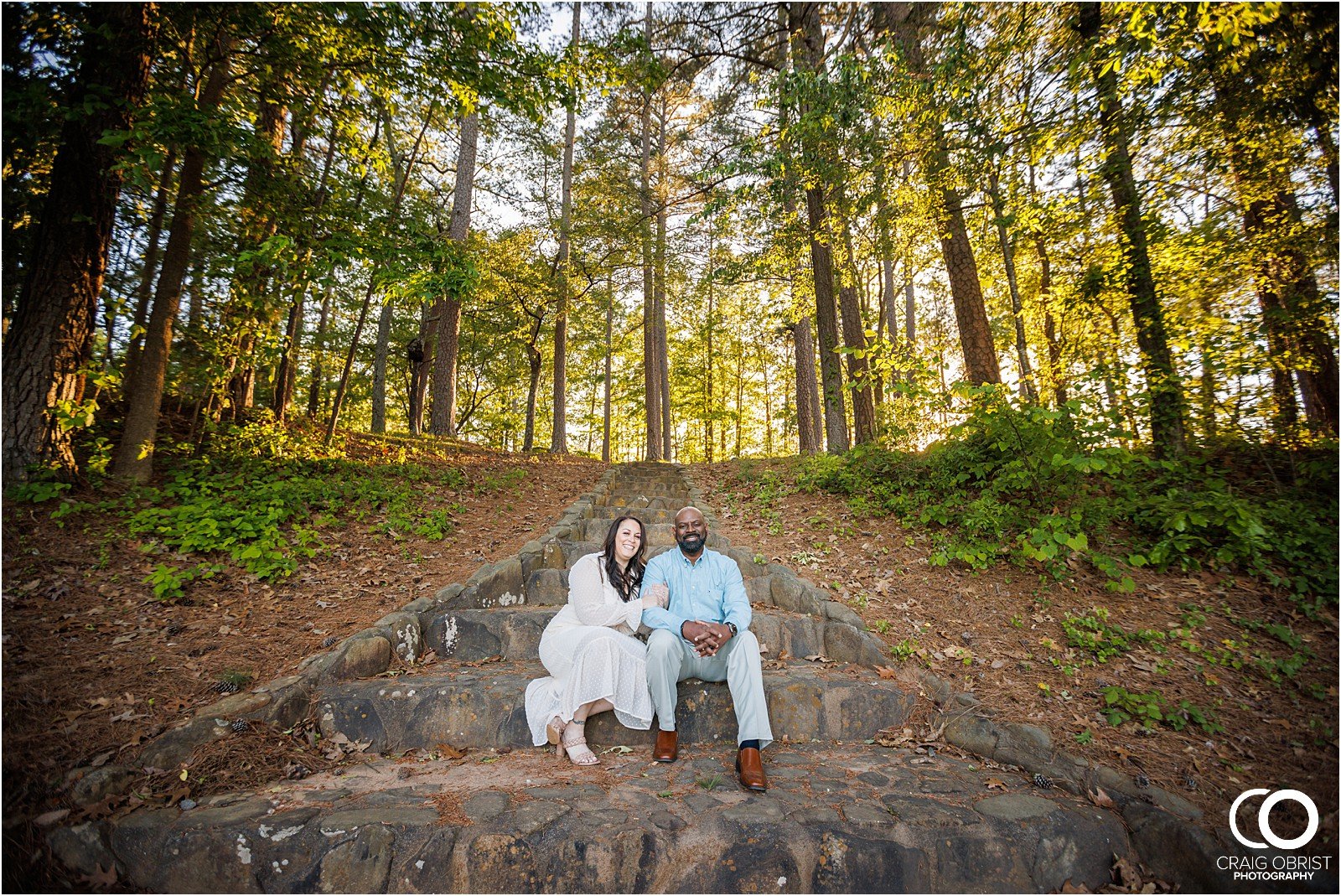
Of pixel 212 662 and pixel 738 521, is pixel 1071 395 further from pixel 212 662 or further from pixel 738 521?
pixel 212 662

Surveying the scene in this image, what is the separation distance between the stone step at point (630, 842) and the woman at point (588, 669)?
0.47 m

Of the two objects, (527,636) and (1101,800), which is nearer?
(1101,800)

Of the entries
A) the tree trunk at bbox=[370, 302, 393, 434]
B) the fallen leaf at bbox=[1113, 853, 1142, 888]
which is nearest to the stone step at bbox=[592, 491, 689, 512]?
the fallen leaf at bbox=[1113, 853, 1142, 888]

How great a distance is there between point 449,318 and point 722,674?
11182 mm

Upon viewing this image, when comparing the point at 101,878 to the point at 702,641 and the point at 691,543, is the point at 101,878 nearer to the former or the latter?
the point at 702,641

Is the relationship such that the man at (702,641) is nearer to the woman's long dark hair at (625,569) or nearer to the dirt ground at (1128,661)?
the woman's long dark hair at (625,569)

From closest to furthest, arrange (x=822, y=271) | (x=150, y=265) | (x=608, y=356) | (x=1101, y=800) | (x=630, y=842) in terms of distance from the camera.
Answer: (x=630, y=842) < (x=1101, y=800) < (x=150, y=265) < (x=822, y=271) < (x=608, y=356)

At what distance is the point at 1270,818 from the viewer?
2.16 m

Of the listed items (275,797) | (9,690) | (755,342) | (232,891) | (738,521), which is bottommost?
(232,891)

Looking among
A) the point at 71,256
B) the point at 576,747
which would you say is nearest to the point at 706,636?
the point at 576,747

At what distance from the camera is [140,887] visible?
6.30 feet

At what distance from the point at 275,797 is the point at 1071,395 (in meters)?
5.63

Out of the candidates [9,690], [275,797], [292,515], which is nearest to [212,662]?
[9,690]

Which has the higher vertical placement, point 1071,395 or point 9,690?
point 1071,395
